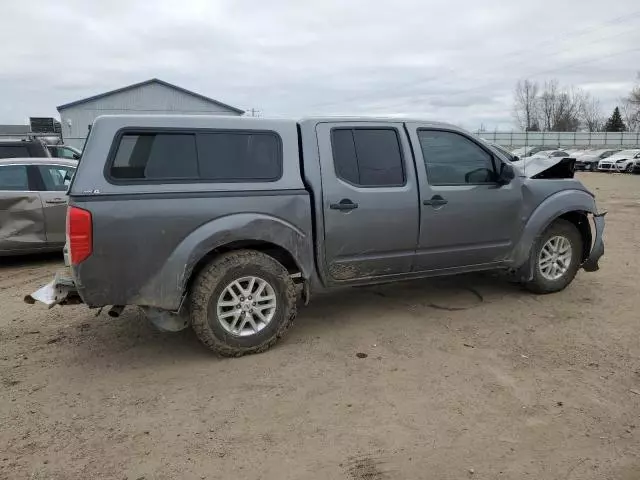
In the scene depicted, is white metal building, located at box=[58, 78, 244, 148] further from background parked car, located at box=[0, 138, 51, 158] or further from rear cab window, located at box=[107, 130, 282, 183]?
rear cab window, located at box=[107, 130, 282, 183]

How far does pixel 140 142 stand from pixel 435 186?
2600 mm

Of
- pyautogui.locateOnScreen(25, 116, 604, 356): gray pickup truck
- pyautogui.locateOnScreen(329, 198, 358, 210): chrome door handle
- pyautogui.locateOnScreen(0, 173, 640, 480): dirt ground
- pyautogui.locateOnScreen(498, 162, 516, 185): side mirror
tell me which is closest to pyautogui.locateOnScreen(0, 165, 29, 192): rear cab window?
pyautogui.locateOnScreen(0, 173, 640, 480): dirt ground

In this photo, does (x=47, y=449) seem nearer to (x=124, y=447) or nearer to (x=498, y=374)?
(x=124, y=447)

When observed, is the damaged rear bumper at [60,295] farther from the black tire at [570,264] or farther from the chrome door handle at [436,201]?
the black tire at [570,264]

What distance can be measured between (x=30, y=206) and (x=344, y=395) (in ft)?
19.5

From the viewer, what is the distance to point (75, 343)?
4719mm

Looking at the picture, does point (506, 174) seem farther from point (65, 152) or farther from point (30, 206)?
point (65, 152)

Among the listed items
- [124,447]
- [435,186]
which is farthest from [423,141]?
[124,447]

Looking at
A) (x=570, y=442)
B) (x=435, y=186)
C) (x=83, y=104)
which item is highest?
(x=83, y=104)

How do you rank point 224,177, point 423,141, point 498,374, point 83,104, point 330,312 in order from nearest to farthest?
point 498,374 < point 224,177 < point 423,141 < point 330,312 < point 83,104

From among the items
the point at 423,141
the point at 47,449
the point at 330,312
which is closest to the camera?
the point at 47,449

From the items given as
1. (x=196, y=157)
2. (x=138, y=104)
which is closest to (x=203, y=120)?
(x=196, y=157)

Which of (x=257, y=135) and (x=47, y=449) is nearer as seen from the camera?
(x=47, y=449)

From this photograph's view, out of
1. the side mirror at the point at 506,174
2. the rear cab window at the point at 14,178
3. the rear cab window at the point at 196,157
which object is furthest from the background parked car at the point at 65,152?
the side mirror at the point at 506,174
